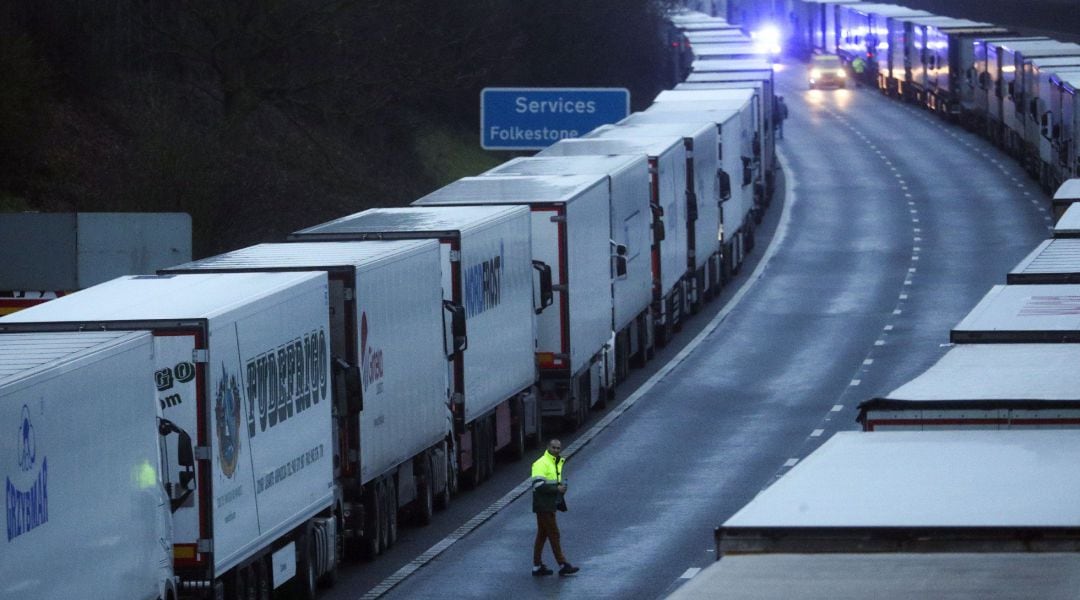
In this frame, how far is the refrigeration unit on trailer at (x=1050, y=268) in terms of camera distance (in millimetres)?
27375

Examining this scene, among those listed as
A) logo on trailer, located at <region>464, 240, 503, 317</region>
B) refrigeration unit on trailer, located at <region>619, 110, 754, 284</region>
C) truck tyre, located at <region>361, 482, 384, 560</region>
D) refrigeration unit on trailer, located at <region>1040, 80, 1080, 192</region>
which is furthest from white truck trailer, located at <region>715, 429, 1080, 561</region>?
refrigeration unit on trailer, located at <region>1040, 80, 1080, 192</region>

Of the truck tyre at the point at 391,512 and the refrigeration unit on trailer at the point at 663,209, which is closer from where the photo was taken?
the truck tyre at the point at 391,512

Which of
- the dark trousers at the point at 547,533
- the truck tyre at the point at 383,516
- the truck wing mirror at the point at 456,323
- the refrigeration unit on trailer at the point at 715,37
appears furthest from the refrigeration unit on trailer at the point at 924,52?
the dark trousers at the point at 547,533

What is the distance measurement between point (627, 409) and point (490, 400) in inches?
282

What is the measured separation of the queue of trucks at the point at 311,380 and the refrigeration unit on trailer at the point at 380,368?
3 cm

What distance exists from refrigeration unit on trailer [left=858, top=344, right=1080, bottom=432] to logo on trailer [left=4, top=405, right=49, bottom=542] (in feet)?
21.6

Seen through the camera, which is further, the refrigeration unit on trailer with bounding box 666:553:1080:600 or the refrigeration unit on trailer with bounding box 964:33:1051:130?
the refrigeration unit on trailer with bounding box 964:33:1051:130

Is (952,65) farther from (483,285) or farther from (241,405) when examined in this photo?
(241,405)

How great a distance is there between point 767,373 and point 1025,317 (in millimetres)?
14391

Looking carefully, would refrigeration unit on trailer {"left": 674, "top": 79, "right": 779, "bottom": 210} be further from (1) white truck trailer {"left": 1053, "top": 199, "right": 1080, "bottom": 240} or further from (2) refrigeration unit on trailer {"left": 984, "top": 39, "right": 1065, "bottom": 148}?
(1) white truck trailer {"left": 1053, "top": 199, "right": 1080, "bottom": 240}

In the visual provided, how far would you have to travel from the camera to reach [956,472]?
1514 cm

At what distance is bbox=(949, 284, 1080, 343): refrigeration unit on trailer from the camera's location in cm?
2242

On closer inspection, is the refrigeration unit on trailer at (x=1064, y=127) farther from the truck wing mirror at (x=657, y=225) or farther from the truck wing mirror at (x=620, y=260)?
the truck wing mirror at (x=620, y=260)

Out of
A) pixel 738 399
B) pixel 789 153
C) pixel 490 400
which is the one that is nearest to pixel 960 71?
pixel 789 153
